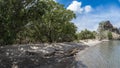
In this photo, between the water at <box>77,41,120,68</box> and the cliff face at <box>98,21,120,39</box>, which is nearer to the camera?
the water at <box>77,41,120,68</box>

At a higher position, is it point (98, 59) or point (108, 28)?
point (108, 28)

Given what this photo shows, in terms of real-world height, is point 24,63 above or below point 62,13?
below

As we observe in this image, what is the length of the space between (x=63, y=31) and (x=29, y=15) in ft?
110

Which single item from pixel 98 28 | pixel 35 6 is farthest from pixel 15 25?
pixel 98 28

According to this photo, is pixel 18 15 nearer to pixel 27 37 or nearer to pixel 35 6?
pixel 35 6

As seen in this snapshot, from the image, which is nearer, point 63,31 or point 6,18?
point 6,18

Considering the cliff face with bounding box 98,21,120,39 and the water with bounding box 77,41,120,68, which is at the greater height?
the cliff face with bounding box 98,21,120,39

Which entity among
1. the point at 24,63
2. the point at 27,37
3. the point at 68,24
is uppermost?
the point at 68,24

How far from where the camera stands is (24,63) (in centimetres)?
2095

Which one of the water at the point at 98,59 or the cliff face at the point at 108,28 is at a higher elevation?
the cliff face at the point at 108,28

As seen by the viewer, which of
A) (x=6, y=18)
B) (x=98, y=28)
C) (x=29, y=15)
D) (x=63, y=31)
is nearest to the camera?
(x=6, y=18)

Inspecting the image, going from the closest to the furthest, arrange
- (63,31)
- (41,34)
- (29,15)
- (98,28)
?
1. (29,15)
2. (41,34)
3. (63,31)
4. (98,28)

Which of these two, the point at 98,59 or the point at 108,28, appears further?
the point at 108,28

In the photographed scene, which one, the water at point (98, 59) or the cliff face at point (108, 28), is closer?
the water at point (98, 59)
